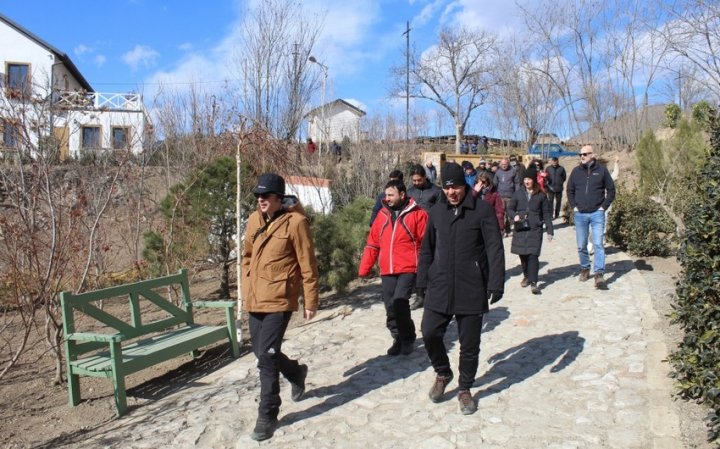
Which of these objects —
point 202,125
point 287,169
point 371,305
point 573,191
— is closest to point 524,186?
point 573,191

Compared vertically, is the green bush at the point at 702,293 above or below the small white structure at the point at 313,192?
below

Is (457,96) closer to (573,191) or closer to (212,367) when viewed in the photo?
(573,191)

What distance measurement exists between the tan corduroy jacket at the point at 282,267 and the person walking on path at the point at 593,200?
198 inches

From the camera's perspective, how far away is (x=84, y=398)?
5.59 meters

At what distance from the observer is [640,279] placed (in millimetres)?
8586

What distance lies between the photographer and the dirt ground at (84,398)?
15.2 feet

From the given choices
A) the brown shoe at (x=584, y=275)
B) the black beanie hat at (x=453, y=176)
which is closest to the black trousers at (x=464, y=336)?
the black beanie hat at (x=453, y=176)

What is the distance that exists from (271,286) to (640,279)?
20.8 feet

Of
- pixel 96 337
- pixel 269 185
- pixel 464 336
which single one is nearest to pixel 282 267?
pixel 269 185

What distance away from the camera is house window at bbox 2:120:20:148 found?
6008 millimetres

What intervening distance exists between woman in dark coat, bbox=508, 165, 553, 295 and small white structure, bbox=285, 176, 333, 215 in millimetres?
3154

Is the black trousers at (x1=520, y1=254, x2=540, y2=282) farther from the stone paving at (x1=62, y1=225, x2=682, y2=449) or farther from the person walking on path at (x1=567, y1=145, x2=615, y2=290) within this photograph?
the stone paving at (x1=62, y1=225, x2=682, y2=449)

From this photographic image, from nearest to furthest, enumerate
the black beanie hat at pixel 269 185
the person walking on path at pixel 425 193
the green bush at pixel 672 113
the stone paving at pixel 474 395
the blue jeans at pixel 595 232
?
the stone paving at pixel 474 395 < the black beanie hat at pixel 269 185 < the person walking on path at pixel 425 193 < the blue jeans at pixel 595 232 < the green bush at pixel 672 113

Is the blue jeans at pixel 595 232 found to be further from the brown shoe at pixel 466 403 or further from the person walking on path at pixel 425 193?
the brown shoe at pixel 466 403
